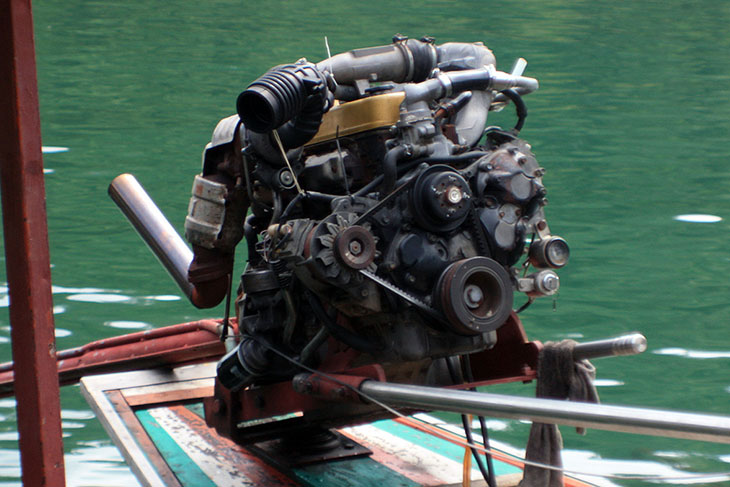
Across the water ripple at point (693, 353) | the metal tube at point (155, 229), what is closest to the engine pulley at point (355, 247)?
the metal tube at point (155, 229)

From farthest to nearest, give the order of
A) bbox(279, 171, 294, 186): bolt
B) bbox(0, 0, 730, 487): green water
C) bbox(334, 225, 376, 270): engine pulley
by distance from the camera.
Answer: bbox(0, 0, 730, 487): green water < bbox(279, 171, 294, 186): bolt < bbox(334, 225, 376, 270): engine pulley

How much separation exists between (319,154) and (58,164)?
269 inches

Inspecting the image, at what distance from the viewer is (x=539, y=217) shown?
288 cm

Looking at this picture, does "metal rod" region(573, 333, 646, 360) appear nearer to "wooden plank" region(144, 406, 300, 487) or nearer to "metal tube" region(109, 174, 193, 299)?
"wooden plank" region(144, 406, 300, 487)

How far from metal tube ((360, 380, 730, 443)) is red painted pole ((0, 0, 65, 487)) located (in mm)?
746

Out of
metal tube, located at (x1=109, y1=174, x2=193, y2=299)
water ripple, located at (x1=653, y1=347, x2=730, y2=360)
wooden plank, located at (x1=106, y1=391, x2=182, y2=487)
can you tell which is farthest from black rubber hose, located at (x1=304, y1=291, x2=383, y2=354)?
water ripple, located at (x1=653, y1=347, x2=730, y2=360)

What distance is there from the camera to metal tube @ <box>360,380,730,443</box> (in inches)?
82.7

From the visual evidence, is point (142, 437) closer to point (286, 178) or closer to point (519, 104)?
point (286, 178)

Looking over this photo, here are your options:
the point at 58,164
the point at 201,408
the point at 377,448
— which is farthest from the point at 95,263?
the point at 377,448

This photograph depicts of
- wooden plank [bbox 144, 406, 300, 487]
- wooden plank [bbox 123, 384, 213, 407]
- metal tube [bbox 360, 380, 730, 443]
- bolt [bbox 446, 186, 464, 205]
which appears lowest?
wooden plank [bbox 144, 406, 300, 487]

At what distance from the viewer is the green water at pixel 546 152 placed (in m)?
5.44

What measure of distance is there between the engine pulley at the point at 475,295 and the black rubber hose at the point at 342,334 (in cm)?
28

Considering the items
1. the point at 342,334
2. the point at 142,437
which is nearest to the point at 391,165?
the point at 342,334

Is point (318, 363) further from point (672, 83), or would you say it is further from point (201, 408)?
point (672, 83)
